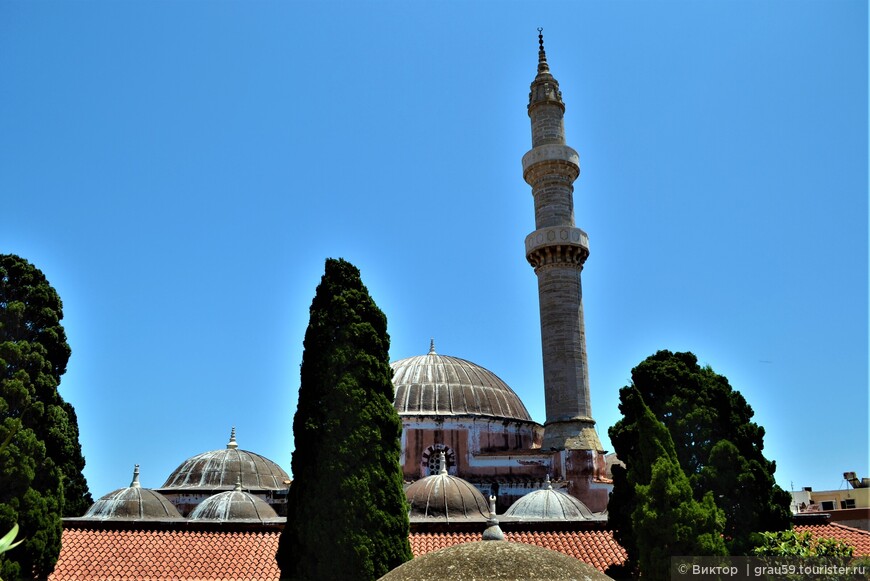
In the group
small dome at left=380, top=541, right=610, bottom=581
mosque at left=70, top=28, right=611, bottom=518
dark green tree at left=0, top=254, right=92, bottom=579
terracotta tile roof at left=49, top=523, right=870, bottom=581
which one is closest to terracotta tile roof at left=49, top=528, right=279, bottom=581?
terracotta tile roof at left=49, top=523, right=870, bottom=581

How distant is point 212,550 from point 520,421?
601 inches

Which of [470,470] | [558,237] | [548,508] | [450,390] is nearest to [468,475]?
[470,470]

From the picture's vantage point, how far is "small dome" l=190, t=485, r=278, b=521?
20.2 meters

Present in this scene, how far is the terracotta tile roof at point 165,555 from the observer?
1689 cm

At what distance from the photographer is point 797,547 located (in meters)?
12.2

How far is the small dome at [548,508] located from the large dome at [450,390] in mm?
8713

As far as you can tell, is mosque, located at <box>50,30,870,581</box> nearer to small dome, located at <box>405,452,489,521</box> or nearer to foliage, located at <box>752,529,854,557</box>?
small dome, located at <box>405,452,489,521</box>

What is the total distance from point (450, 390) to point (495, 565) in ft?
76.4

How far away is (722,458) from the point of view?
1513cm

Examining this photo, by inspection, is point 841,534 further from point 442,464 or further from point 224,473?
point 224,473

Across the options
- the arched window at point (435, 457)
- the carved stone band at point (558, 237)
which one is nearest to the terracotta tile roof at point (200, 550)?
the arched window at point (435, 457)

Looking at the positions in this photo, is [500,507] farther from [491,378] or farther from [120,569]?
[120,569]

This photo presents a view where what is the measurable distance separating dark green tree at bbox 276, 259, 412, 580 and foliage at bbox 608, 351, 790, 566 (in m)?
4.90

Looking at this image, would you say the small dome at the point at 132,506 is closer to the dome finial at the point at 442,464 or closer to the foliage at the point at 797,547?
the dome finial at the point at 442,464
